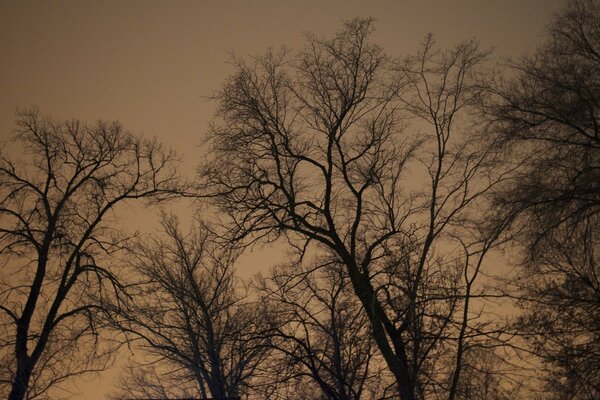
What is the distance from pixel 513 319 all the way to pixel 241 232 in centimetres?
724

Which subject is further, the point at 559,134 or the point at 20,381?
the point at 20,381

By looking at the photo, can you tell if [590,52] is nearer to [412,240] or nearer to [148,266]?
[412,240]

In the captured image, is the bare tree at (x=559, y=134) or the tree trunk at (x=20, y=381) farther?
the tree trunk at (x=20, y=381)

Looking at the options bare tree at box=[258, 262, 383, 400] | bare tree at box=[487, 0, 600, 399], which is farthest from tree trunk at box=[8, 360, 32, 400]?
bare tree at box=[487, 0, 600, 399]

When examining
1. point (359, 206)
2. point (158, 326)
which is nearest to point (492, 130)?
point (359, 206)

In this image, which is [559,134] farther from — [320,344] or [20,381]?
[20,381]

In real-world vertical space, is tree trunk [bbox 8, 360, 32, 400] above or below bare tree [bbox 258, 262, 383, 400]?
above

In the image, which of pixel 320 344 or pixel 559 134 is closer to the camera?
pixel 559 134

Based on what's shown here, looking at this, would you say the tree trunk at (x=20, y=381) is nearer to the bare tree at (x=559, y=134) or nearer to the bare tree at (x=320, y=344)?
the bare tree at (x=320, y=344)

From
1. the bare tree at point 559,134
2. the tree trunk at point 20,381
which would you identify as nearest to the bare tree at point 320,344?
the bare tree at point 559,134

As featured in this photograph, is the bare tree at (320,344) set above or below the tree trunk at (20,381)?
below

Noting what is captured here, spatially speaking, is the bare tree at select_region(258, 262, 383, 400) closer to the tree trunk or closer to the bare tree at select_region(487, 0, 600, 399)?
the bare tree at select_region(487, 0, 600, 399)

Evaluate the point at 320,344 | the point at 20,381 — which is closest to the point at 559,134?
the point at 320,344

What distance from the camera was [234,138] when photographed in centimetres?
1319
